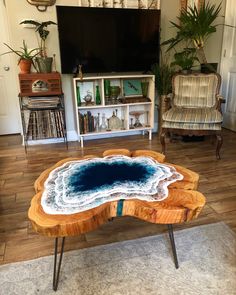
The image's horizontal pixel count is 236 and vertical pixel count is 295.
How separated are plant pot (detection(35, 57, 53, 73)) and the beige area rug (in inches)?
89.0

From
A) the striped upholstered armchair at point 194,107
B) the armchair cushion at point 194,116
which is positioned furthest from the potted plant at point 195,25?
the armchair cushion at point 194,116

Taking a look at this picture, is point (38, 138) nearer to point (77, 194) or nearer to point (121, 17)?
point (121, 17)

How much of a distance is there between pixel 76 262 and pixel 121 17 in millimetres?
2846

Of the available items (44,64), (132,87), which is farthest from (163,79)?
(44,64)

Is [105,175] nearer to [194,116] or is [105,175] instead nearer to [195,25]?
[194,116]

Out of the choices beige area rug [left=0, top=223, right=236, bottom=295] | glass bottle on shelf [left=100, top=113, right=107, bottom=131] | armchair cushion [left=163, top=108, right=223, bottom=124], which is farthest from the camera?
glass bottle on shelf [left=100, top=113, right=107, bottom=131]

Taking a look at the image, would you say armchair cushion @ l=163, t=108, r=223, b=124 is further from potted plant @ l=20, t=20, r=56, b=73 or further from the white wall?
potted plant @ l=20, t=20, r=56, b=73

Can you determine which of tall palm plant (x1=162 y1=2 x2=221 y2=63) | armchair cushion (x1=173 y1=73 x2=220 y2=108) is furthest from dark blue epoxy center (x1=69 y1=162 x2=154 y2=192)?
tall palm plant (x1=162 y1=2 x2=221 y2=63)

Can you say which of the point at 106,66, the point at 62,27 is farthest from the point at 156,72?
the point at 62,27

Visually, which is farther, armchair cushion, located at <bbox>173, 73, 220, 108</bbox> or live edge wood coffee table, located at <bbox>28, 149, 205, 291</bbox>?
armchair cushion, located at <bbox>173, 73, 220, 108</bbox>

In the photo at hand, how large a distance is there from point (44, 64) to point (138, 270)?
2.53m

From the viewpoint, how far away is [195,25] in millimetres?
3219

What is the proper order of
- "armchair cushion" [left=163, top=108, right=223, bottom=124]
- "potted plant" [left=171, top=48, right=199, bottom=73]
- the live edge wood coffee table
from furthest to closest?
1. "potted plant" [left=171, top=48, right=199, bottom=73]
2. "armchair cushion" [left=163, top=108, right=223, bottom=124]
3. the live edge wood coffee table

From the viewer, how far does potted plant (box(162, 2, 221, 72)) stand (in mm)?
3186
